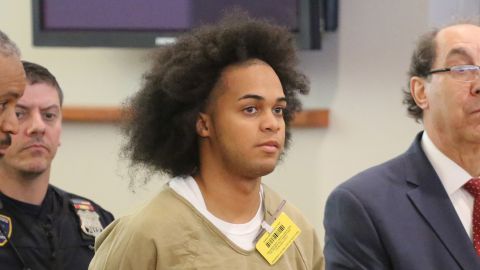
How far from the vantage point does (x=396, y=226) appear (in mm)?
2598

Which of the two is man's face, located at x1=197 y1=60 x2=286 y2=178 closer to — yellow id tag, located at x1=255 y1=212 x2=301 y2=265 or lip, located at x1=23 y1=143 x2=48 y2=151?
yellow id tag, located at x1=255 y1=212 x2=301 y2=265

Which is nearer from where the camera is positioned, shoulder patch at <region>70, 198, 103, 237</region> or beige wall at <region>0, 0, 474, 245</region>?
shoulder patch at <region>70, 198, 103, 237</region>

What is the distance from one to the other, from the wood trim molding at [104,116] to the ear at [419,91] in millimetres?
1211

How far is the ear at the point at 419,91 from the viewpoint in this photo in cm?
287

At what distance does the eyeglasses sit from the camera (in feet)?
9.00

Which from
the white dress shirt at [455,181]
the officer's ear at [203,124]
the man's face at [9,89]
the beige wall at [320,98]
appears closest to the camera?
the man's face at [9,89]

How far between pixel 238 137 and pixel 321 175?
1978 mm

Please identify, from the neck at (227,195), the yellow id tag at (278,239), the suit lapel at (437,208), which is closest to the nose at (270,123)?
the neck at (227,195)

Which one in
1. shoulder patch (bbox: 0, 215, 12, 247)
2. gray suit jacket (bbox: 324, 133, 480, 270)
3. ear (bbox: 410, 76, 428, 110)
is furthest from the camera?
shoulder patch (bbox: 0, 215, 12, 247)

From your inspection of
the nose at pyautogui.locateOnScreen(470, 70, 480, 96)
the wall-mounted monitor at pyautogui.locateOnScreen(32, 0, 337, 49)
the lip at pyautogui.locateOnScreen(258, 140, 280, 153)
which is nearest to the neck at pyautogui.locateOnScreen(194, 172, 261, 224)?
the lip at pyautogui.locateOnScreen(258, 140, 280, 153)

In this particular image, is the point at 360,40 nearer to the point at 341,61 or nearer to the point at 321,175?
the point at 341,61

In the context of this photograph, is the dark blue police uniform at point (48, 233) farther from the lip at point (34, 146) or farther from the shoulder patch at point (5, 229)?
the lip at point (34, 146)

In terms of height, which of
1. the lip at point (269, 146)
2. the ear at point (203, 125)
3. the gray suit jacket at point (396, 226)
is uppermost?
the ear at point (203, 125)

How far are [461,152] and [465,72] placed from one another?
9.1 inches
